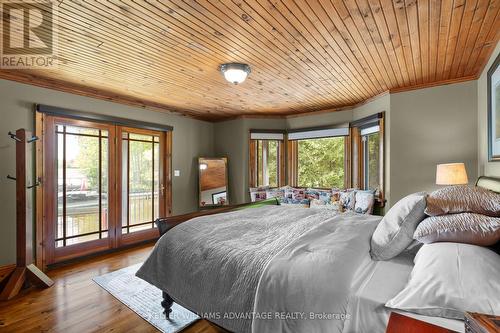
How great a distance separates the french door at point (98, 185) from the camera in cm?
337

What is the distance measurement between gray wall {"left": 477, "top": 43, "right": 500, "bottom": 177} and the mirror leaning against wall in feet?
13.1

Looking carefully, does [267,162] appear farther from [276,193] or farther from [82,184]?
[82,184]

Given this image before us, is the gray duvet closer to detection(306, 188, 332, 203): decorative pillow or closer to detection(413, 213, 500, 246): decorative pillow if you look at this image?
detection(413, 213, 500, 246): decorative pillow

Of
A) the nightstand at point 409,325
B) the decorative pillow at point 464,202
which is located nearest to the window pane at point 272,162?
the decorative pillow at point 464,202

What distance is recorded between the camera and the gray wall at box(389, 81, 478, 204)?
3.09 m

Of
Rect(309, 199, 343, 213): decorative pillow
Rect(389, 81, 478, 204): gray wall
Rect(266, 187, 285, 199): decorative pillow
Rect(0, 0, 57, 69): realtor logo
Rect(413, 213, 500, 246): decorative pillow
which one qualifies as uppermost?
Rect(0, 0, 57, 69): realtor logo

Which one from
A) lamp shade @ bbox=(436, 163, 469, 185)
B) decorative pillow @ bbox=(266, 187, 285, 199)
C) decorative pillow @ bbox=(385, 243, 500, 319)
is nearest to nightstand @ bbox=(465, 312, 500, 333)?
decorative pillow @ bbox=(385, 243, 500, 319)

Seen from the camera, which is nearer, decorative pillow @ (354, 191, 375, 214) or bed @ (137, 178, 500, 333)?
bed @ (137, 178, 500, 333)

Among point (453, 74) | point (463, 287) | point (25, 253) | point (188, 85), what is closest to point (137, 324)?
point (25, 253)

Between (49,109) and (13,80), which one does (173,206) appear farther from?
(13,80)

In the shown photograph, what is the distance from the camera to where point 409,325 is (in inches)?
36.5

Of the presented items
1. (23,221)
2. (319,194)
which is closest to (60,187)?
(23,221)

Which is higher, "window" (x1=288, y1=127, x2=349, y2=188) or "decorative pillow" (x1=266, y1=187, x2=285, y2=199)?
"window" (x1=288, y1=127, x2=349, y2=188)

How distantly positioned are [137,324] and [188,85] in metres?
2.72
